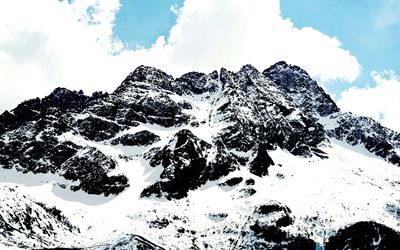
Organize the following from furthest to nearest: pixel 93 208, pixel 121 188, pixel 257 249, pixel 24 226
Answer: pixel 121 188 < pixel 93 208 < pixel 257 249 < pixel 24 226

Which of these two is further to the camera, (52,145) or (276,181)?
(52,145)

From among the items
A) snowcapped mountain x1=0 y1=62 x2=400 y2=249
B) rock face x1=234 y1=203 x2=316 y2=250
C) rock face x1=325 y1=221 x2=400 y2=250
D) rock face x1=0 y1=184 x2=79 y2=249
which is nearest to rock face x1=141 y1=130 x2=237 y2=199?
snowcapped mountain x1=0 y1=62 x2=400 y2=249

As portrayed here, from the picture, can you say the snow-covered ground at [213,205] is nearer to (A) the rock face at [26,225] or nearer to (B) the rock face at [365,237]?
(B) the rock face at [365,237]

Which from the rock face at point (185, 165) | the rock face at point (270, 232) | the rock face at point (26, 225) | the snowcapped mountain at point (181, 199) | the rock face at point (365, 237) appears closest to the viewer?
the rock face at point (26, 225)

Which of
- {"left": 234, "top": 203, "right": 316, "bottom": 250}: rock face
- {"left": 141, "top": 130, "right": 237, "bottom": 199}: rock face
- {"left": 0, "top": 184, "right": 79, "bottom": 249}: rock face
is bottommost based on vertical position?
{"left": 0, "top": 184, "right": 79, "bottom": 249}: rock face

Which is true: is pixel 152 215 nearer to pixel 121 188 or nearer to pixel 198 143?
pixel 121 188

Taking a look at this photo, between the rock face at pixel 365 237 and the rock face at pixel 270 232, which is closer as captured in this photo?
the rock face at pixel 270 232

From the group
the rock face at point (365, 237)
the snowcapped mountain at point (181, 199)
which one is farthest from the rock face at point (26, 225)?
the rock face at point (365, 237)

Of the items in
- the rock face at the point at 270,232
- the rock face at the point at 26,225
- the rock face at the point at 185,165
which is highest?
the rock face at the point at 185,165

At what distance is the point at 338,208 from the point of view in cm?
15712

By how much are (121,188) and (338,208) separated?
6272 cm

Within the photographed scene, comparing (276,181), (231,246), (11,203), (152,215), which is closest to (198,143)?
(276,181)

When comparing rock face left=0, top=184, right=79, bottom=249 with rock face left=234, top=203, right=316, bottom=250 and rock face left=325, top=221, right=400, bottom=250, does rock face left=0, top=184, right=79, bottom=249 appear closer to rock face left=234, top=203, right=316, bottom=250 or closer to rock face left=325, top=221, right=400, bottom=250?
rock face left=234, top=203, right=316, bottom=250

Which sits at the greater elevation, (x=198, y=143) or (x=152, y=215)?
(x=198, y=143)
